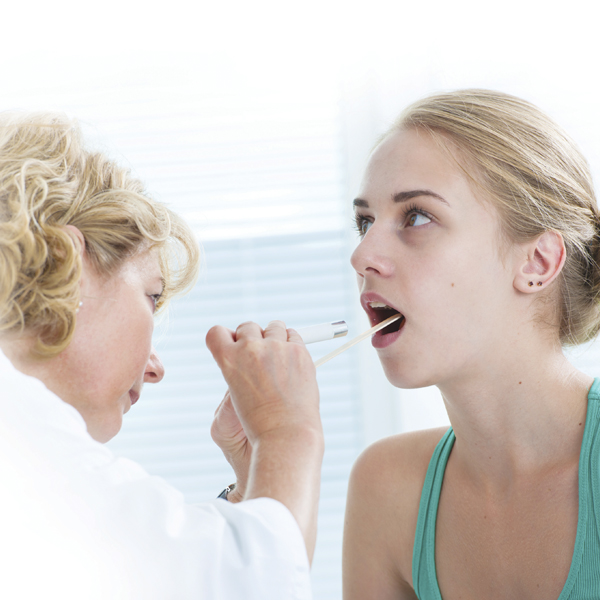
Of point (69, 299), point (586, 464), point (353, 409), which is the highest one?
point (69, 299)

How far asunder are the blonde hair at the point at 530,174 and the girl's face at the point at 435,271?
0.12 feet

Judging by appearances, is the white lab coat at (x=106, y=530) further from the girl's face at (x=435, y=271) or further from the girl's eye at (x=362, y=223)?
the girl's eye at (x=362, y=223)

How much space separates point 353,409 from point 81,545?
1.18 m

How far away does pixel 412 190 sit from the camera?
0.96m

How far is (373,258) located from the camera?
97 centimetres

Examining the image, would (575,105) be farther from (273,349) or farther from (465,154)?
(273,349)

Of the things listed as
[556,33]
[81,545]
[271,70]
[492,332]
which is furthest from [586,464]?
[271,70]

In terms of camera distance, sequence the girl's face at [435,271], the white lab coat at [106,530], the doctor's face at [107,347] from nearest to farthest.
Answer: the white lab coat at [106,530]
the doctor's face at [107,347]
the girl's face at [435,271]

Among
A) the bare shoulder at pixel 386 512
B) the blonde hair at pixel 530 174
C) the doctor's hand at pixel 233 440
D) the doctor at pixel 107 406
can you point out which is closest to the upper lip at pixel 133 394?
the doctor at pixel 107 406

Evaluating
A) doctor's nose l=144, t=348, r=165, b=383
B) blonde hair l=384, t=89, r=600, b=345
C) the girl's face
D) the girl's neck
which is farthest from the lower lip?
doctor's nose l=144, t=348, r=165, b=383

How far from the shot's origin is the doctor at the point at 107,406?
586mm

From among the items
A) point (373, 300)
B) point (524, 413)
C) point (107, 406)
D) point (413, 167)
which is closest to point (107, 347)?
point (107, 406)

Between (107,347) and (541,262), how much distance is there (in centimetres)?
67

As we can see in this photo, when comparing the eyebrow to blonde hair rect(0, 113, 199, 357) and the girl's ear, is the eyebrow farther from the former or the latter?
blonde hair rect(0, 113, 199, 357)
